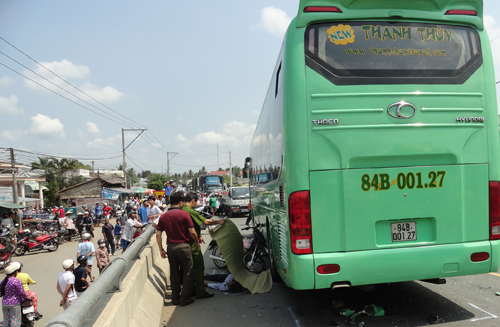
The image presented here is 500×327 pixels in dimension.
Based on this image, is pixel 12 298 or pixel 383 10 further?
pixel 12 298

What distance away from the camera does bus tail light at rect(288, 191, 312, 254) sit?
4.40m

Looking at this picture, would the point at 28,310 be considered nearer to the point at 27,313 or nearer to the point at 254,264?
the point at 27,313

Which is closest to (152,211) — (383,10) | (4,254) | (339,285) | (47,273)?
(47,273)

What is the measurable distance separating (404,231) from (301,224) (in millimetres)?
1263

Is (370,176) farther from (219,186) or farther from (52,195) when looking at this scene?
(52,195)

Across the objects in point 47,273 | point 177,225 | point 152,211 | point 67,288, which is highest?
point 177,225

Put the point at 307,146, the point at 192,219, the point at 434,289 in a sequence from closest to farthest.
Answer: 1. the point at 307,146
2. the point at 434,289
3. the point at 192,219

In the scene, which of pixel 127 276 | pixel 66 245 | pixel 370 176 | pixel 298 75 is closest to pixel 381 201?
pixel 370 176

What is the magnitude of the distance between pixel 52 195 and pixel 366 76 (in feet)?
159

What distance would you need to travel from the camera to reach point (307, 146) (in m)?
4.41

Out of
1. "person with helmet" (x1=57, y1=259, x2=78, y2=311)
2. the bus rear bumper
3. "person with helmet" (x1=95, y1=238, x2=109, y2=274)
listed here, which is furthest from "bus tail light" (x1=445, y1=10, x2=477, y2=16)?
"person with helmet" (x1=95, y1=238, x2=109, y2=274)

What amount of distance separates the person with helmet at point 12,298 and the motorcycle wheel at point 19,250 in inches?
490

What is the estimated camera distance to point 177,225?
6.33 metres

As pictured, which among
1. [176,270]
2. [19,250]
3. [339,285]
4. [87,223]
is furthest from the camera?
[87,223]
